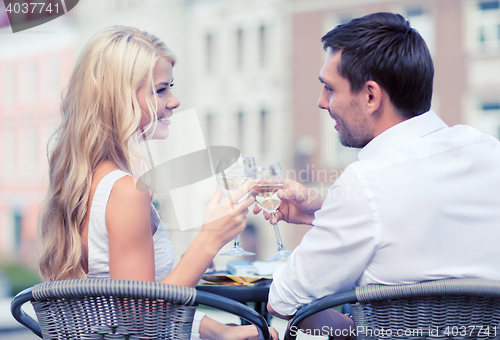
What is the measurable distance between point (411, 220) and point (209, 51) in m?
18.4

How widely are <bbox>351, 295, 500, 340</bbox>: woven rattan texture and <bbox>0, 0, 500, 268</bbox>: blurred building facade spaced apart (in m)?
13.6

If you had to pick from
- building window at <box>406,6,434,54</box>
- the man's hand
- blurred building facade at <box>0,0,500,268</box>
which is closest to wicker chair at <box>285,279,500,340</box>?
the man's hand

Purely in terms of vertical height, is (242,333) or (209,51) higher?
(209,51)

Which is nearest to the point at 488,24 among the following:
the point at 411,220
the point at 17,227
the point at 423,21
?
the point at 423,21

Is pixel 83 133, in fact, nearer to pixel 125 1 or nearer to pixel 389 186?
pixel 389 186

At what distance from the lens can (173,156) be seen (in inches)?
65.0

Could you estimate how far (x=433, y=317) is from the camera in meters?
1.07

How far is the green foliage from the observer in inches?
642

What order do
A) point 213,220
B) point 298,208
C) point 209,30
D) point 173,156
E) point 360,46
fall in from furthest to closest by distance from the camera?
point 209,30 < point 298,208 < point 173,156 < point 360,46 < point 213,220

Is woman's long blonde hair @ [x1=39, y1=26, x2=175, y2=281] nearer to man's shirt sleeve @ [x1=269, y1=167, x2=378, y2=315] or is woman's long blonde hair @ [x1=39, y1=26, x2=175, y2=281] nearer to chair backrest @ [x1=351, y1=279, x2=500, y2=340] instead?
man's shirt sleeve @ [x1=269, y1=167, x2=378, y2=315]

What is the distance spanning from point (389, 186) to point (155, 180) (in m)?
0.67

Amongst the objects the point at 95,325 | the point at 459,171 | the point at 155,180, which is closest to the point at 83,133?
the point at 155,180

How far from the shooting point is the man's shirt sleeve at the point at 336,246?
113 centimetres

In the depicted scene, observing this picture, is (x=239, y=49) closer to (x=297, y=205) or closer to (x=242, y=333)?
(x=297, y=205)
